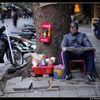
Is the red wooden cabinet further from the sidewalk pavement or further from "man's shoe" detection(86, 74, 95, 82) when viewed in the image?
"man's shoe" detection(86, 74, 95, 82)

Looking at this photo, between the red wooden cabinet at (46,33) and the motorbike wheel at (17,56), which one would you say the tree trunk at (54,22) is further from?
the motorbike wheel at (17,56)

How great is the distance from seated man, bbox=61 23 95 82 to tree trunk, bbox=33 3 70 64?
30 cm

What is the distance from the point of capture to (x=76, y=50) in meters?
4.27

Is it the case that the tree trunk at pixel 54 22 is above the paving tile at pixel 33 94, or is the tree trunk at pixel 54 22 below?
above

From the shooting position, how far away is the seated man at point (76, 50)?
13.9 feet

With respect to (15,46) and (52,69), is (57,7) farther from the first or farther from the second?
(15,46)

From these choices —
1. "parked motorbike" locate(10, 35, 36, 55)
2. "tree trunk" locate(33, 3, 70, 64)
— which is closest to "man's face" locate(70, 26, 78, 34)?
"tree trunk" locate(33, 3, 70, 64)

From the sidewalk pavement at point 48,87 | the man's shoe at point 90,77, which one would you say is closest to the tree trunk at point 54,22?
the sidewalk pavement at point 48,87

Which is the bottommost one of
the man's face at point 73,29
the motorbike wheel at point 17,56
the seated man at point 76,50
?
the motorbike wheel at point 17,56

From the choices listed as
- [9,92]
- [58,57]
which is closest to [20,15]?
[9,92]

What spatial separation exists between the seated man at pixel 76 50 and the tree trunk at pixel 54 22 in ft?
0.98

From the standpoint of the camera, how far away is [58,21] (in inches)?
181

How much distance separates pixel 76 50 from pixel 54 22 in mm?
575

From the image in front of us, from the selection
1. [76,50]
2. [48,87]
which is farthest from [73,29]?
[48,87]
